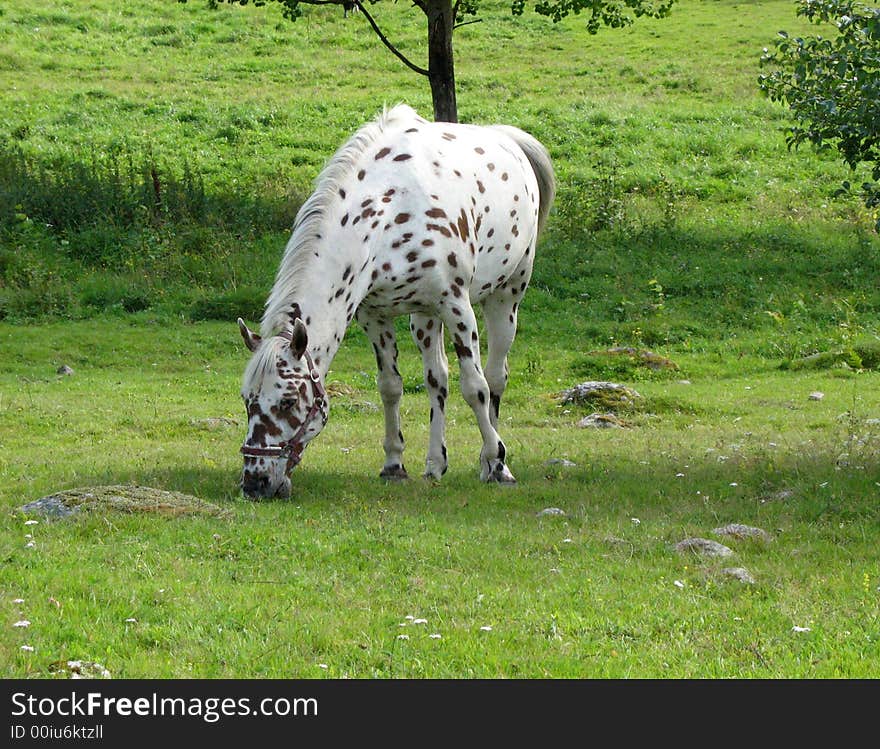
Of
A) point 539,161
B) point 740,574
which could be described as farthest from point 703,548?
Result: point 539,161

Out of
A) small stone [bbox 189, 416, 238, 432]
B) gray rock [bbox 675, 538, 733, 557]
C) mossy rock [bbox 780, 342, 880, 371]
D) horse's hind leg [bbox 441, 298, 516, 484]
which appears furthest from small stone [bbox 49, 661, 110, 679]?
mossy rock [bbox 780, 342, 880, 371]

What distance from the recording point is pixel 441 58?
2184cm

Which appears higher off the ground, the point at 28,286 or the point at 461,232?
the point at 461,232

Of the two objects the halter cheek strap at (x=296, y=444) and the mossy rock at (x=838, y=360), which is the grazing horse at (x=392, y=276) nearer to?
the halter cheek strap at (x=296, y=444)

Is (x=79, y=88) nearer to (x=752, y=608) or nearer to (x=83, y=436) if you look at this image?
(x=83, y=436)

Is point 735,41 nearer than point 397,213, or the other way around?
point 397,213

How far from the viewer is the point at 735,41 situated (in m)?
39.3

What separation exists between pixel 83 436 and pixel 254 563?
241 inches

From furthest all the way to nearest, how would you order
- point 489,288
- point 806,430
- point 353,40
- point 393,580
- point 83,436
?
1. point 353,40
2. point 806,430
3. point 83,436
4. point 489,288
5. point 393,580

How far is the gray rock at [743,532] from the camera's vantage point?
26.3ft

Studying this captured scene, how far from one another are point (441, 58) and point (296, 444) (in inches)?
562

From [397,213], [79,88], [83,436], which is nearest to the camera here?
[397,213]
